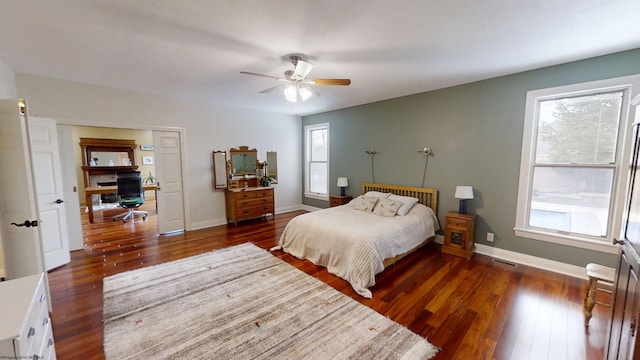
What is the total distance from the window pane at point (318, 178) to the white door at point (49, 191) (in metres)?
4.51

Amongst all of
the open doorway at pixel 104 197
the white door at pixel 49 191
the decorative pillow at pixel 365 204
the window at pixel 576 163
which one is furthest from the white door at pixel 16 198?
the window at pixel 576 163

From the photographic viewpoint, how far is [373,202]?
402 cm

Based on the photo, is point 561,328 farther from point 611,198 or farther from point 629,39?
point 629,39

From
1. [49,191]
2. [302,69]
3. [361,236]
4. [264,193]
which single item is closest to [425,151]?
[361,236]

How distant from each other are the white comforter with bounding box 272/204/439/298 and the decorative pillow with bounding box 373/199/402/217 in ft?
0.40

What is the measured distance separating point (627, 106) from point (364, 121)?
3383 millimetres

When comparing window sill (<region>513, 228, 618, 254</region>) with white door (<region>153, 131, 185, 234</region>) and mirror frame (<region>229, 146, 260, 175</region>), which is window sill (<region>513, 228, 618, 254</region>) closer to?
mirror frame (<region>229, 146, 260, 175</region>)

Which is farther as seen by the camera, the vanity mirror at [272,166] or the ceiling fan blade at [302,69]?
the vanity mirror at [272,166]

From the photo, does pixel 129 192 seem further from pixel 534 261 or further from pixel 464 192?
pixel 534 261

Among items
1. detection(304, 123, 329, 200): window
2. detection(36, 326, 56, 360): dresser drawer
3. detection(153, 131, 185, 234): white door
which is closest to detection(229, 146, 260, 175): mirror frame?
detection(153, 131, 185, 234): white door

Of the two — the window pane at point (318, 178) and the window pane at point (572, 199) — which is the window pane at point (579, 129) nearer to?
the window pane at point (572, 199)

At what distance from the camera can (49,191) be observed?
3113 millimetres

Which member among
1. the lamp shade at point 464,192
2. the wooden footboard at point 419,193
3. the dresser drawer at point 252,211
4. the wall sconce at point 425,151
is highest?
the wall sconce at point 425,151

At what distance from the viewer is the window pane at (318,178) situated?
19.7 ft
